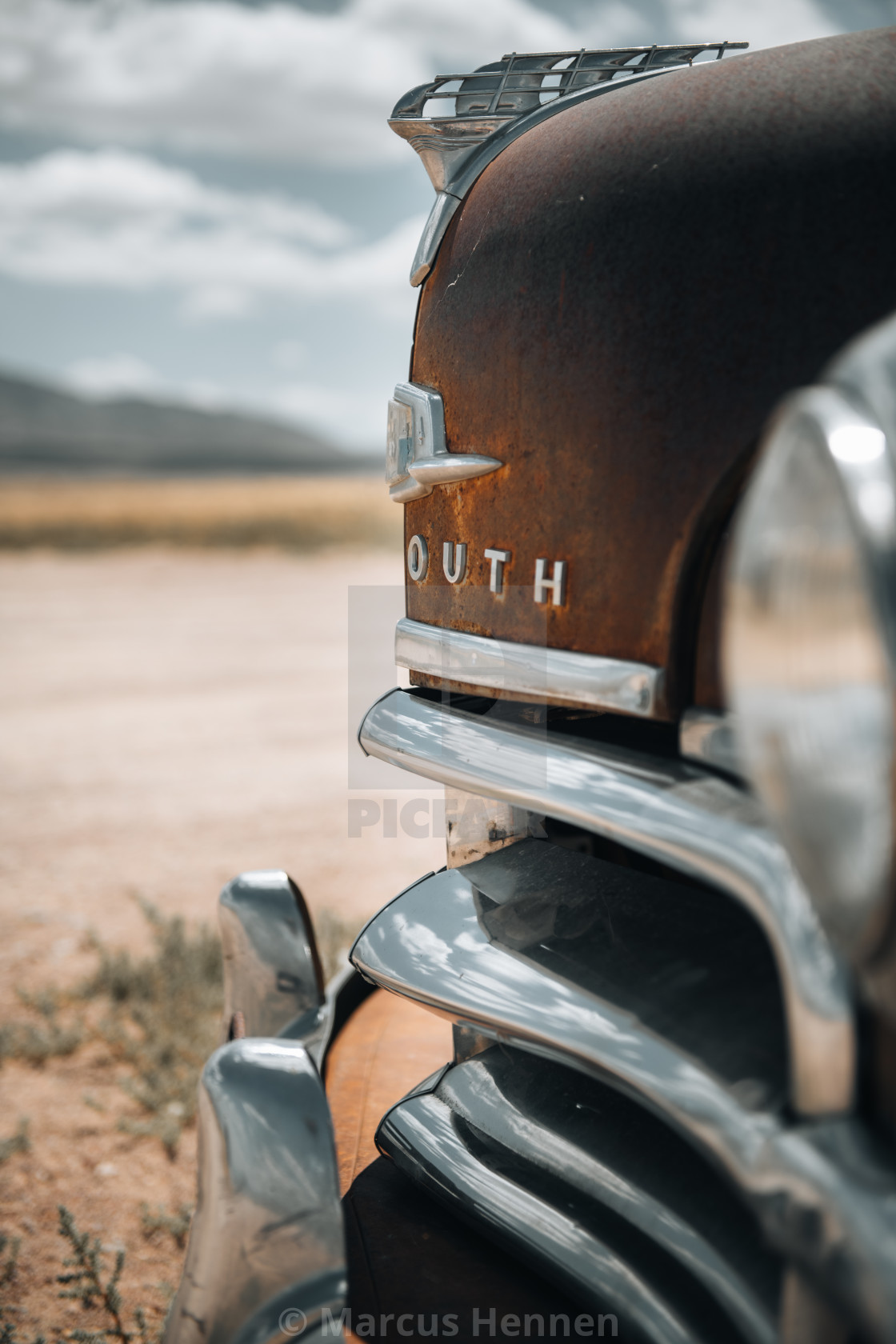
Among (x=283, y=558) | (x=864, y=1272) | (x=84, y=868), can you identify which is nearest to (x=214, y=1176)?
(x=864, y=1272)

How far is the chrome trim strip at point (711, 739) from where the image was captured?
81 centimetres

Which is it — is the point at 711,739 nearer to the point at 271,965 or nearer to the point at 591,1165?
the point at 591,1165

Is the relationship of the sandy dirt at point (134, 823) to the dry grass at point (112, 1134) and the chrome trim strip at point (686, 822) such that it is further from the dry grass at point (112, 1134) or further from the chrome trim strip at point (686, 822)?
the chrome trim strip at point (686, 822)

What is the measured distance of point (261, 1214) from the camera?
0.95m

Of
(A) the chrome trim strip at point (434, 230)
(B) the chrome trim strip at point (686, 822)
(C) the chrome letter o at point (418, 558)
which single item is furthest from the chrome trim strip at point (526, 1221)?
(A) the chrome trim strip at point (434, 230)

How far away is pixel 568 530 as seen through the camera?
959 mm

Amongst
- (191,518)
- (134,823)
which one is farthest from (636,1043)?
(191,518)

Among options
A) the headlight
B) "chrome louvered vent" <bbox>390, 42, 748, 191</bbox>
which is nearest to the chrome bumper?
the headlight

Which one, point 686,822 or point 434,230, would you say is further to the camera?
point 434,230

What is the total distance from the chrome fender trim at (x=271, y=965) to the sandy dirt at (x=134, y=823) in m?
0.89

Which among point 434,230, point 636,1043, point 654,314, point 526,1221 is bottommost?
point 526,1221

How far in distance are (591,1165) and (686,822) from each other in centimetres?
44

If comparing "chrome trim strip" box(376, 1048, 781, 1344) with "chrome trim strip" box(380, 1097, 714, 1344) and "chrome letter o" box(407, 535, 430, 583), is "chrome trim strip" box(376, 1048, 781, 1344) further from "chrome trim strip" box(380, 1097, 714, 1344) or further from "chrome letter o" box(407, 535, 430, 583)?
"chrome letter o" box(407, 535, 430, 583)

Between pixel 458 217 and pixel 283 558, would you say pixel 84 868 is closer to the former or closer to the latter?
pixel 458 217
